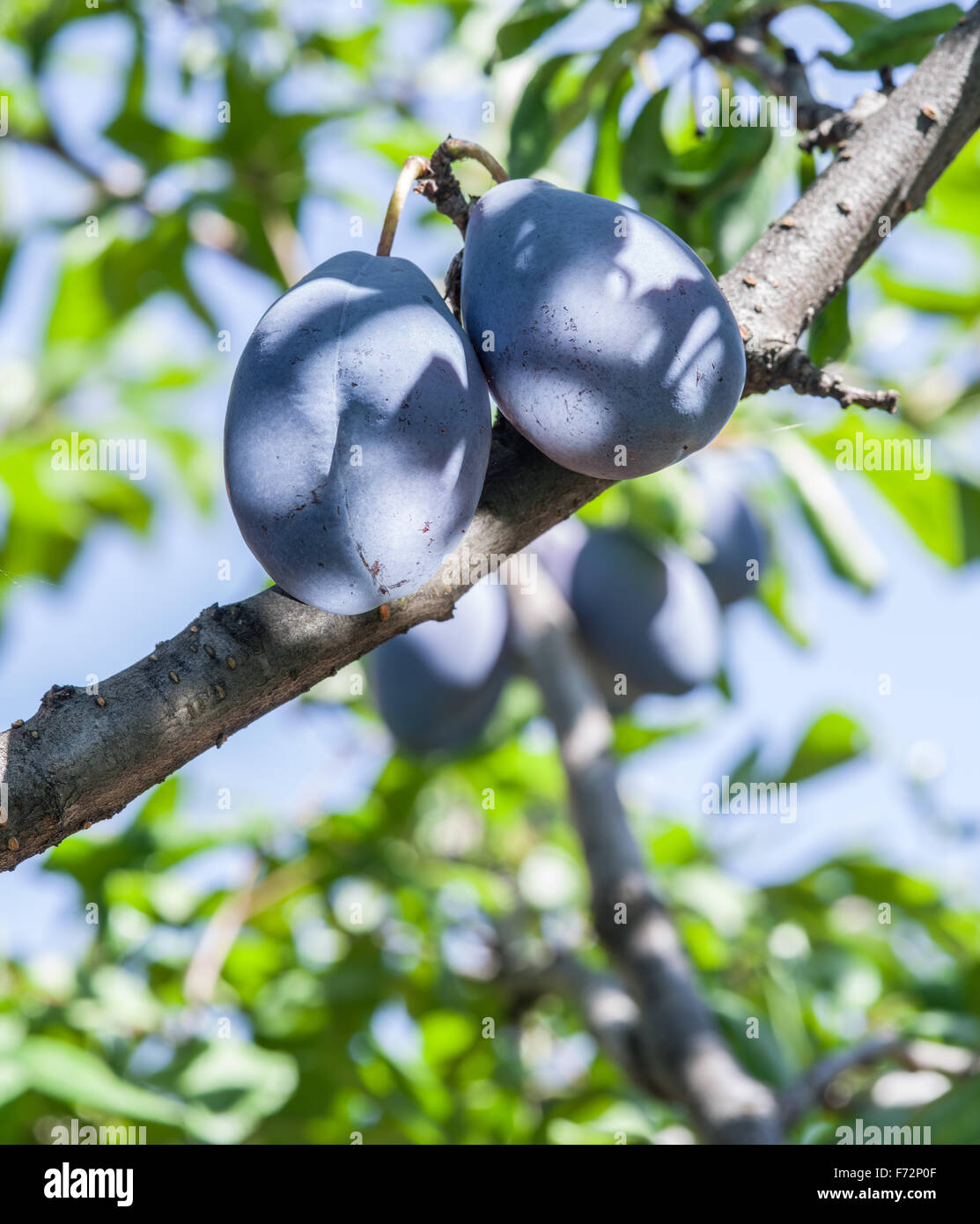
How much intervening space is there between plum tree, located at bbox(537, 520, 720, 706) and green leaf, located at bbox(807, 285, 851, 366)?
0.60m

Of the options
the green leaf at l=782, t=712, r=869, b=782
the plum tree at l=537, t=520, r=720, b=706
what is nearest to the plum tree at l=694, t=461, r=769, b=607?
the plum tree at l=537, t=520, r=720, b=706

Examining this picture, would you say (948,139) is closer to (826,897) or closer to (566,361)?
(566,361)

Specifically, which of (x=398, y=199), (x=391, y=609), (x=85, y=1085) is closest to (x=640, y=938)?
(x=85, y=1085)

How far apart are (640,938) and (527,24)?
2.96ft

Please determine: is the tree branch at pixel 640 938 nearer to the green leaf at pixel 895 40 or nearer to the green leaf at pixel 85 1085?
the green leaf at pixel 85 1085

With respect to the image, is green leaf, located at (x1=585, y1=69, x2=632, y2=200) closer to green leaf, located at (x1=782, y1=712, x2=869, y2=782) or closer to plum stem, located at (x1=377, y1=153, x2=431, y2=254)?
plum stem, located at (x1=377, y1=153, x2=431, y2=254)

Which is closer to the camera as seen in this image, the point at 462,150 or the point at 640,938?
the point at 462,150

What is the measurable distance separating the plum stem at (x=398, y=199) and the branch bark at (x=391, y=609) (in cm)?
13

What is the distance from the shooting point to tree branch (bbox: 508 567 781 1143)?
1.09 meters

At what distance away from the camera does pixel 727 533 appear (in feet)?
5.25

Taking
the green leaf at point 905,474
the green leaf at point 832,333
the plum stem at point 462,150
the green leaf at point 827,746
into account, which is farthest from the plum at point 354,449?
the green leaf at point 827,746

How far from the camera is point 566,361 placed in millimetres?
617

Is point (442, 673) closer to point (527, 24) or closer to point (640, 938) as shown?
point (640, 938)

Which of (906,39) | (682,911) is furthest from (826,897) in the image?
(906,39)
